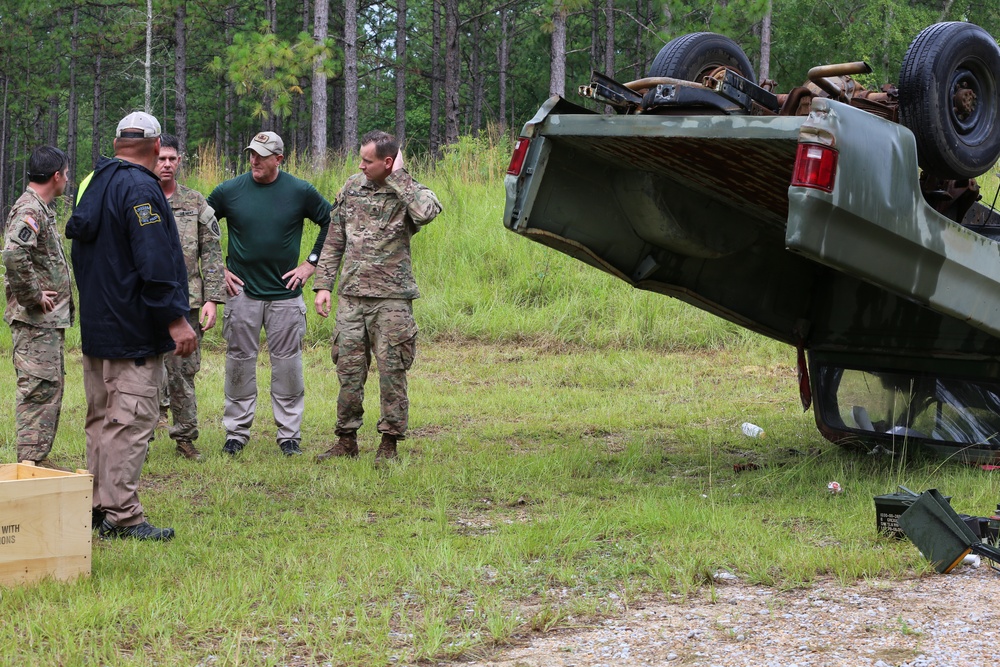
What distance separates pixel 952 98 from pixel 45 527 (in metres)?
4.67

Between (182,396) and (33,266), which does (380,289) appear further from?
(33,266)

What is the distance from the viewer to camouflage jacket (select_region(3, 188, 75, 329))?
6.12m

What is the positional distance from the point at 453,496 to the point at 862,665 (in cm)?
300

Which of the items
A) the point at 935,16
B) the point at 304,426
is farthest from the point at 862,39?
the point at 304,426

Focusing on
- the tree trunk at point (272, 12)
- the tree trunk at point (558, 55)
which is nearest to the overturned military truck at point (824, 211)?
the tree trunk at point (558, 55)

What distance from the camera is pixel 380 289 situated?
23.1 ft

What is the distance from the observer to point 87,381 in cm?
→ 523

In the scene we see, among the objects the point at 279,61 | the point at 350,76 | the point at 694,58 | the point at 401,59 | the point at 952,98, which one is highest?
the point at 401,59

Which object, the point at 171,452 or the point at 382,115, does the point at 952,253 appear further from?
the point at 382,115

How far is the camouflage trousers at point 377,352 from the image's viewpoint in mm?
7035

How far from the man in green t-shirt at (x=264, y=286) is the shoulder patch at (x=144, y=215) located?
253 cm

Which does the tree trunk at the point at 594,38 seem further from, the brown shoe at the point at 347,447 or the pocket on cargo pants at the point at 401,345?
the brown shoe at the point at 347,447

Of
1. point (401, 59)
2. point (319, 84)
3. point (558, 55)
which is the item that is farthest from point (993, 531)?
point (401, 59)

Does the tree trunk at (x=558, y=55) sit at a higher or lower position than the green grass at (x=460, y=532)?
higher
